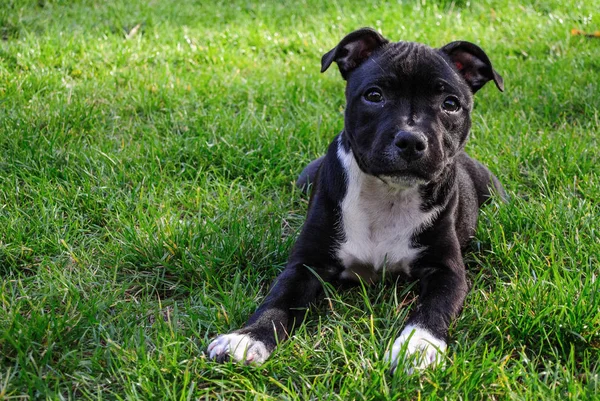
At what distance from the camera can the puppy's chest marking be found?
12.6 ft

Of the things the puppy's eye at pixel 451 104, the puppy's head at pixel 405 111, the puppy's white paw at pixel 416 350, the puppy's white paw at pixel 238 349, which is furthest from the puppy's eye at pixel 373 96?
the puppy's white paw at pixel 238 349

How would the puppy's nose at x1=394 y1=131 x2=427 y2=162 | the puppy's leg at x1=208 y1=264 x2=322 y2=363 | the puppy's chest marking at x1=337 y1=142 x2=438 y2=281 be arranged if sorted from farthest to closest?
the puppy's chest marking at x1=337 y1=142 x2=438 y2=281, the puppy's nose at x1=394 y1=131 x2=427 y2=162, the puppy's leg at x1=208 y1=264 x2=322 y2=363

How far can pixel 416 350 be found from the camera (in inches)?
122

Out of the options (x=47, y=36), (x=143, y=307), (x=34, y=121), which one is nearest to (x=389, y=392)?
(x=143, y=307)

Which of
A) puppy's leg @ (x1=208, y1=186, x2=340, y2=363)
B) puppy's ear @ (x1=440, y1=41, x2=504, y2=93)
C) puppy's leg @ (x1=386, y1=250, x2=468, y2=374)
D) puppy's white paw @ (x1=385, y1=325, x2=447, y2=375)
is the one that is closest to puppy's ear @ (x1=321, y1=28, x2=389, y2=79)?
puppy's ear @ (x1=440, y1=41, x2=504, y2=93)

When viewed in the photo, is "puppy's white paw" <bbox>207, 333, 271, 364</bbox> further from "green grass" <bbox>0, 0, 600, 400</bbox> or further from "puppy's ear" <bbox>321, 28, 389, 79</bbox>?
Answer: "puppy's ear" <bbox>321, 28, 389, 79</bbox>

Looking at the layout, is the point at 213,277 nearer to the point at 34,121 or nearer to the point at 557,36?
the point at 34,121

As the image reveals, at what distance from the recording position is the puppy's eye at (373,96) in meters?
3.68

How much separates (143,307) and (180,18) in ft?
17.5

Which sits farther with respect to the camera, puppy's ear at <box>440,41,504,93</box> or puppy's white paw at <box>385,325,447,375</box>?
puppy's ear at <box>440,41,504,93</box>

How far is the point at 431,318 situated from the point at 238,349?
3.07ft

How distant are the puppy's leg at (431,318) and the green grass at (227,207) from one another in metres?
0.09

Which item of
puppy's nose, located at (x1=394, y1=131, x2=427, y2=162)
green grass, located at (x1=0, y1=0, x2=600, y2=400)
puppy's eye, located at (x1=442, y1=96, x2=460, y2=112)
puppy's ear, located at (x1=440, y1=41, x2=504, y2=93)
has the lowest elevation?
green grass, located at (x1=0, y1=0, x2=600, y2=400)

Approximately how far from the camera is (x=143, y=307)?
362 centimetres
